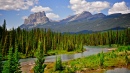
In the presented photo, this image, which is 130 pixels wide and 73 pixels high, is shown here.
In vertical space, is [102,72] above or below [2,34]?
below

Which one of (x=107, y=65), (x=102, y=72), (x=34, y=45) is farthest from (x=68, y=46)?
(x=102, y=72)

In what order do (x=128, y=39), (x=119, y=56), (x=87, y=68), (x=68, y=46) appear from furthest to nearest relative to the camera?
1. (x=128, y=39)
2. (x=68, y=46)
3. (x=119, y=56)
4. (x=87, y=68)

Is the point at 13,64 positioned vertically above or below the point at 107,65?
above

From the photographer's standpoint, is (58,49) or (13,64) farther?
(58,49)

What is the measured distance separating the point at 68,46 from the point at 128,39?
199ft

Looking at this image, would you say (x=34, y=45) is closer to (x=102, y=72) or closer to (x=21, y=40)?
(x=21, y=40)

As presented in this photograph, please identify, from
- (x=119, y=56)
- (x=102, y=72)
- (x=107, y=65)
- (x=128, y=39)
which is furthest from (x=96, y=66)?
(x=128, y=39)

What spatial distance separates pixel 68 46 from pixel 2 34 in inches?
2001

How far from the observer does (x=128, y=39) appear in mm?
180000

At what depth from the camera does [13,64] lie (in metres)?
34.2

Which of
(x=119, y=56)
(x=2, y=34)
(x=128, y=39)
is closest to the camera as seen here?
(x=119, y=56)

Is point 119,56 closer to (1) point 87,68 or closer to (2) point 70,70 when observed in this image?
(1) point 87,68

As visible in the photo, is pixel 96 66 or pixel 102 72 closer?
pixel 102 72

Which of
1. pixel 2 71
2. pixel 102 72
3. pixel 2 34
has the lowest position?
pixel 102 72
